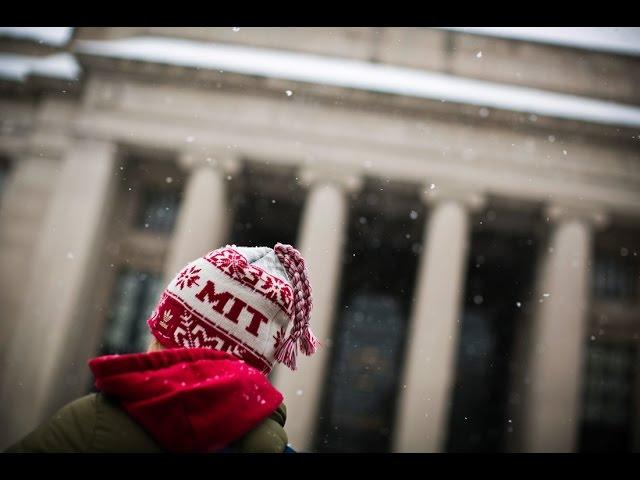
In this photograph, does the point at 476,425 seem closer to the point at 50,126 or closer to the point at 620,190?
the point at 620,190

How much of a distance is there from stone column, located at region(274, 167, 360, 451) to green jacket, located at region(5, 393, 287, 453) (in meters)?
11.9

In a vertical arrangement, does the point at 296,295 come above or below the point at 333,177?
below

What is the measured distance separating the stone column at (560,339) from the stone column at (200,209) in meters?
9.59

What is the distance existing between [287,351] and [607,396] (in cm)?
1866

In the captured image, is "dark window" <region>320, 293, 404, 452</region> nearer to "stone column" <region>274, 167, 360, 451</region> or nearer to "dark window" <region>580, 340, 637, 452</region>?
"stone column" <region>274, 167, 360, 451</region>

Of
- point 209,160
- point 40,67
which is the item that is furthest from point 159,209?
point 40,67

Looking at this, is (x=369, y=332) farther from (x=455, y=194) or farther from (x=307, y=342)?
(x=307, y=342)

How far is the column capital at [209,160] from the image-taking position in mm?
15133

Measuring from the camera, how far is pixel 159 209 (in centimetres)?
1809

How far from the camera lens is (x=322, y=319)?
46.3 feet

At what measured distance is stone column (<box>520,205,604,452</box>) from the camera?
13.7 meters

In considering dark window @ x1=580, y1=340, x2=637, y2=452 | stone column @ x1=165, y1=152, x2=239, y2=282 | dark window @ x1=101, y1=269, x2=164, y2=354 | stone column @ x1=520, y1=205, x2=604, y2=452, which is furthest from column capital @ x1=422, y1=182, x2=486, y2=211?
dark window @ x1=101, y1=269, x2=164, y2=354

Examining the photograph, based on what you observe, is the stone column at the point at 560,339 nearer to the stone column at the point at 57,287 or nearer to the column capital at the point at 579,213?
the column capital at the point at 579,213

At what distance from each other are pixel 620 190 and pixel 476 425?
980cm
